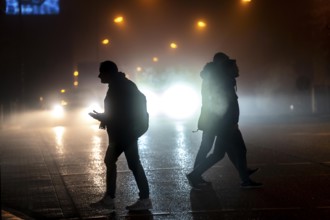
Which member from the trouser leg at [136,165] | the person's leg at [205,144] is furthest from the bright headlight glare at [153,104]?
the trouser leg at [136,165]

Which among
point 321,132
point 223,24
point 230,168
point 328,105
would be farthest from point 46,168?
point 223,24

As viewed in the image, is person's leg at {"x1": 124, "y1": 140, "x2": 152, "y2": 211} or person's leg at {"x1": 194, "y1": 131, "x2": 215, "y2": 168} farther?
person's leg at {"x1": 194, "y1": 131, "x2": 215, "y2": 168}

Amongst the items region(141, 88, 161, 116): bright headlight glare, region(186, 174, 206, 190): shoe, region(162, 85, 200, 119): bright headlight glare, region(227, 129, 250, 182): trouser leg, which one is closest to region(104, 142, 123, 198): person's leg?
region(186, 174, 206, 190): shoe

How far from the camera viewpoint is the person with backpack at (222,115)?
9180 mm

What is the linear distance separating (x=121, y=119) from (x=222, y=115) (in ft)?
5.70

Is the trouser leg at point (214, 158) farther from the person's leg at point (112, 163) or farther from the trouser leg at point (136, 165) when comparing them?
the person's leg at point (112, 163)

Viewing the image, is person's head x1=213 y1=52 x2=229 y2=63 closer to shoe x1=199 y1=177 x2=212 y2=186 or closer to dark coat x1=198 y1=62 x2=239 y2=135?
dark coat x1=198 y1=62 x2=239 y2=135

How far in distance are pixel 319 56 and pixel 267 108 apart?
674 centimetres

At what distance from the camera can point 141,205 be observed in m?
8.12

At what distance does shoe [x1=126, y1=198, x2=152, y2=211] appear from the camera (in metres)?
8.03

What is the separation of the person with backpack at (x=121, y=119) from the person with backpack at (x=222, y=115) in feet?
4.64

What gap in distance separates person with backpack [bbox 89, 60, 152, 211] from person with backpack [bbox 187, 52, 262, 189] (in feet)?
4.64

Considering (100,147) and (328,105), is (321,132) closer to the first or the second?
(100,147)

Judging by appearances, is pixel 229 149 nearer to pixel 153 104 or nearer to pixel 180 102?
pixel 180 102
